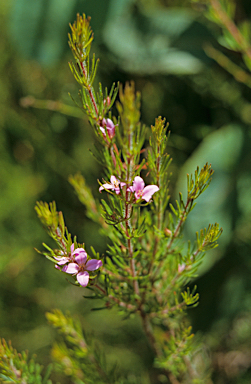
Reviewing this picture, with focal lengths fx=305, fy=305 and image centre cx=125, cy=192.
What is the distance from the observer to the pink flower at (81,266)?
0.43 ft

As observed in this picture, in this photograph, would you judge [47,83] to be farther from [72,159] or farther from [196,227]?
[196,227]

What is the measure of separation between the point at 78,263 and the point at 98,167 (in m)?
0.30

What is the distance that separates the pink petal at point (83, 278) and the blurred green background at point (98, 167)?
210 mm

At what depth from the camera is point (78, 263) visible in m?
0.14

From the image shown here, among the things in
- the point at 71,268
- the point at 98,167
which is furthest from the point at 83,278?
the point at 98,167

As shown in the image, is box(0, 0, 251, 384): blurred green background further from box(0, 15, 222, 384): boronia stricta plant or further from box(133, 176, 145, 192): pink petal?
box(133, 176, 145, 192): pink petal

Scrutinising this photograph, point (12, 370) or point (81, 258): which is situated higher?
point (81, 258)

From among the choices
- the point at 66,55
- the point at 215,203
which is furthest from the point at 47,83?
the point at 215,203

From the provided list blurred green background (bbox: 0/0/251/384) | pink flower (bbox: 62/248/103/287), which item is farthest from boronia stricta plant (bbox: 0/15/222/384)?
blurred green background (bbox: 0/0/251/384)

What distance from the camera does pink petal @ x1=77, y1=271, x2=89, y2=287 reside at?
0.42 ft

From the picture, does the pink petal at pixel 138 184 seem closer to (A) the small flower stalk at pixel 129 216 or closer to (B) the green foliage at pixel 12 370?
(A) the small flower stalk at pixel 129 216

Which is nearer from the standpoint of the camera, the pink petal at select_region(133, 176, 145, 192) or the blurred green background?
the pink petal at select_region(133, 176, 145, 192)

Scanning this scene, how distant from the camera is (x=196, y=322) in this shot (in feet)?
1.16

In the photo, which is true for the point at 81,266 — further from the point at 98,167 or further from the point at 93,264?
the point at 98,167
